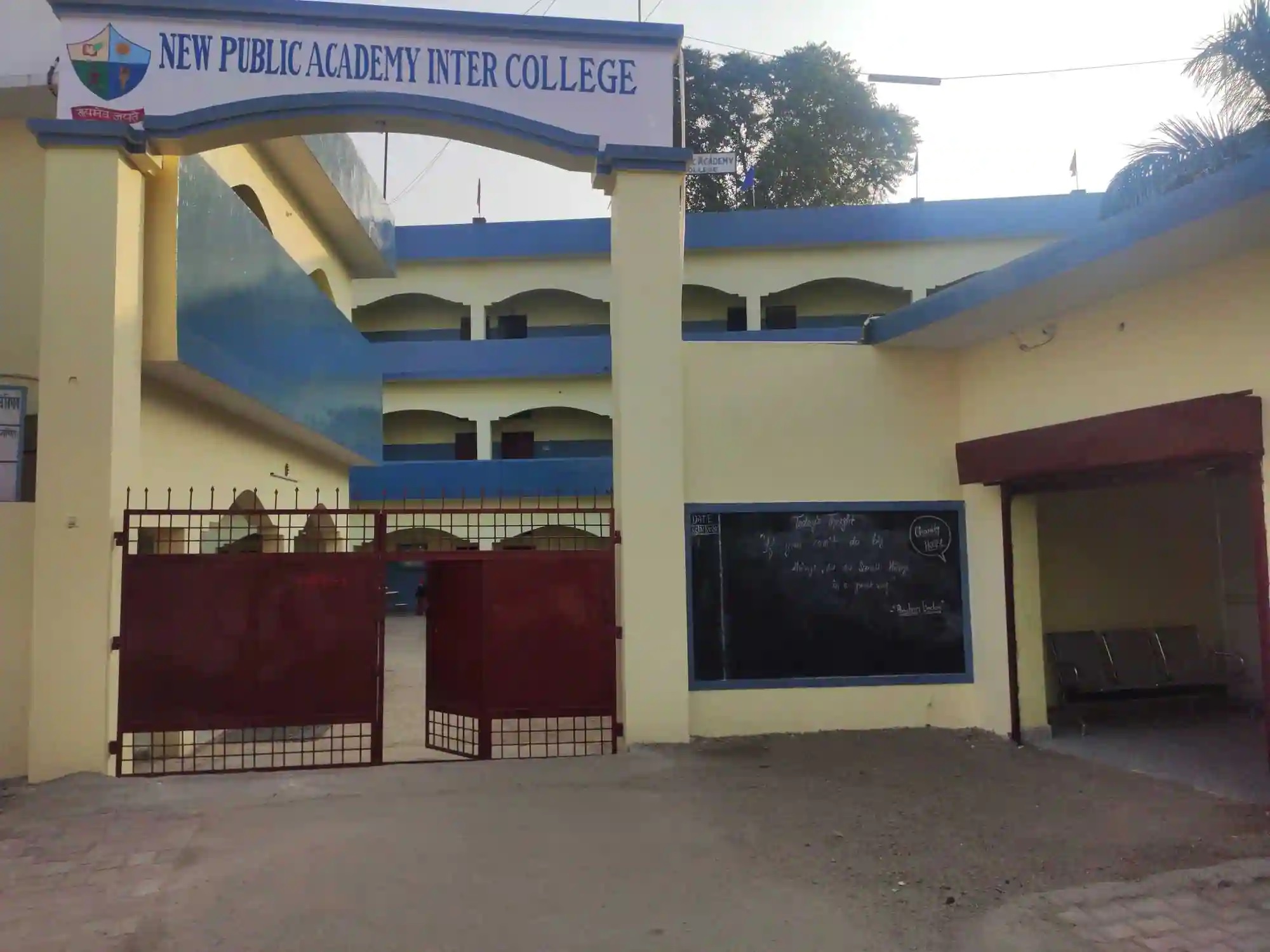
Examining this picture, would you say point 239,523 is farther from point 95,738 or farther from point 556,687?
point 556,687

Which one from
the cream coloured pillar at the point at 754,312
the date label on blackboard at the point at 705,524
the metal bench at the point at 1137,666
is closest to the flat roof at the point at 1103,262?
the date label on blackboard at the point at 705,524

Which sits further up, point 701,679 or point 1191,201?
point 1191,201

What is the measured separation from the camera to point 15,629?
7.36m

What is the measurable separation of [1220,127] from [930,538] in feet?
25.6

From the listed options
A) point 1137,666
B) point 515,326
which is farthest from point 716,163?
point 1137,666

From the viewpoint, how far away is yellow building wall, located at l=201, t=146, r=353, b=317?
10652mm

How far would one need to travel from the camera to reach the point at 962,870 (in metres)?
5.25

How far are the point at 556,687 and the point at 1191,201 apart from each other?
18.6 feet

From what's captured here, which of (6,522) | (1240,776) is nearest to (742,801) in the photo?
(1240,776)

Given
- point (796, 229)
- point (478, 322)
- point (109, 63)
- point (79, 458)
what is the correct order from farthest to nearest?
point (478, 322) < point (796, 229) < point (109, 63) < point (79, 458)

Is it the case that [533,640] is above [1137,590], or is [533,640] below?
below

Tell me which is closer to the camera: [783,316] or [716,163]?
[716,163]

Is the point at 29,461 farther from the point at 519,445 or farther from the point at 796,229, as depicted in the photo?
the point at 796,229

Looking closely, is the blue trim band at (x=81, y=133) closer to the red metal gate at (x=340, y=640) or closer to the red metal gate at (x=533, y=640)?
the red metal gate at (x=340, y=640)
